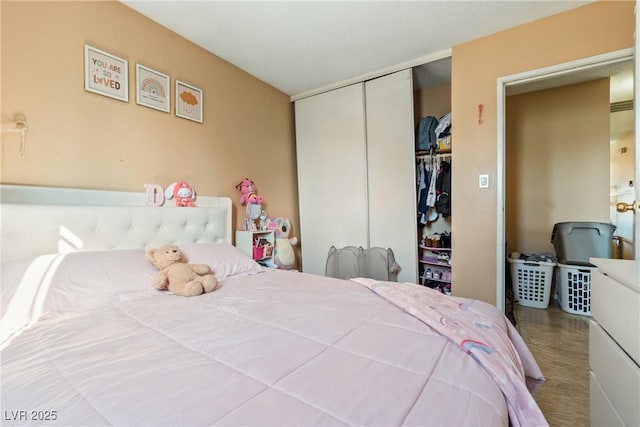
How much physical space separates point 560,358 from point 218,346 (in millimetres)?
2237

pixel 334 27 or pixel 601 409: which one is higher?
pixel 334 27

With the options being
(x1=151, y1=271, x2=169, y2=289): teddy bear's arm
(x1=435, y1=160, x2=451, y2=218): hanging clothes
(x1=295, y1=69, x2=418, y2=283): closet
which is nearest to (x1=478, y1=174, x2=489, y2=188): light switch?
(x1=435, y1=160, x2=451, y2=218): hanging clothes

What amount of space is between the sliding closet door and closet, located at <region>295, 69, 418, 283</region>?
10 millimetres

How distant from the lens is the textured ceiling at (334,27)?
190 cm

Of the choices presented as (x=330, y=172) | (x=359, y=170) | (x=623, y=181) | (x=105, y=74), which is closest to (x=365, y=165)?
(x=359, y=170)

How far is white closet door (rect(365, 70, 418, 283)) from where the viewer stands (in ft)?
8.76

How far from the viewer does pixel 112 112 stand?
182 cm

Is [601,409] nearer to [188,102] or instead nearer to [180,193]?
[180,193]

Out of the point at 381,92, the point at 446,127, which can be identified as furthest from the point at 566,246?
the point at 381,92

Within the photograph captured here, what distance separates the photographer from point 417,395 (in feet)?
2.09

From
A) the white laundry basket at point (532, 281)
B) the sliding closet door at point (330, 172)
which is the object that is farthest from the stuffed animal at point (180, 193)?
the white laundry basket at point (532, 281)

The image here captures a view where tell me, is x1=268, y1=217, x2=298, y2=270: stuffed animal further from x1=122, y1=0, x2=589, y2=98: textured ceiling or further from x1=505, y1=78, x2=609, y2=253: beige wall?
x1=505, y1=78, x2=609, y2=253: beige wall

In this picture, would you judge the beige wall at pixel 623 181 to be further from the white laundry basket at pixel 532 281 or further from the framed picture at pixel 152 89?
the framed picture at pixel 152 89

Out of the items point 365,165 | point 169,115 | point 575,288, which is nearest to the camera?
point 169,115
